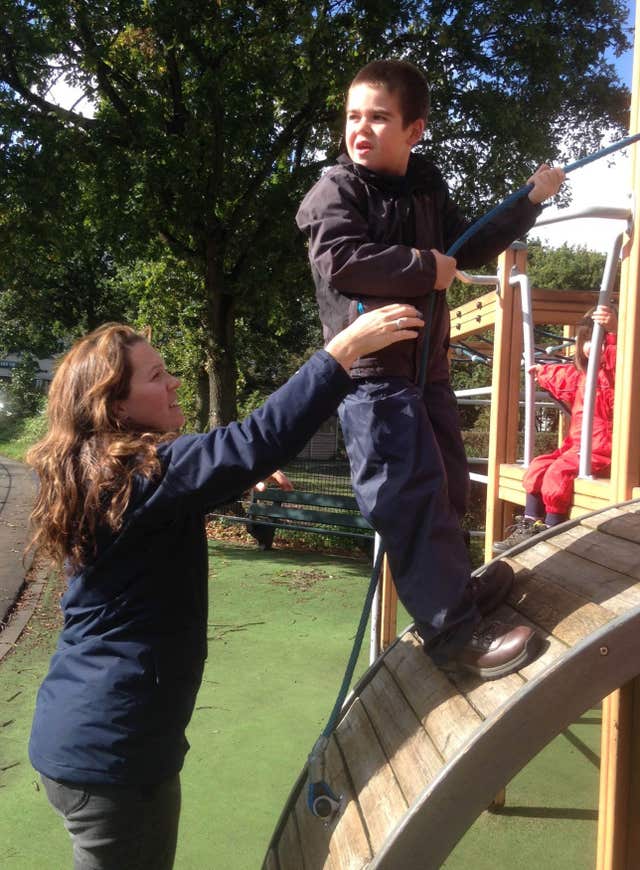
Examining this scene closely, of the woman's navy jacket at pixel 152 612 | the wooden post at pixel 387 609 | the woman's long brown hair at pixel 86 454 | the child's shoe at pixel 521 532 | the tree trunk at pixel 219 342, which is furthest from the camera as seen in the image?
the tree trunk at pixel 219 342

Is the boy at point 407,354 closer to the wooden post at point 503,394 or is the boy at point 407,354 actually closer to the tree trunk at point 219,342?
the wooden post at point 503,394

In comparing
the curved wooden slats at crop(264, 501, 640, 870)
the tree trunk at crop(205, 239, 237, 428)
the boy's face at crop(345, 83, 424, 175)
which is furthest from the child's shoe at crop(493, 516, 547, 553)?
the tree trunk at crop(205, 239, 237, 428)

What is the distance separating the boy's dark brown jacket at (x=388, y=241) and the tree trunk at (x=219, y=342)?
9.64 metres

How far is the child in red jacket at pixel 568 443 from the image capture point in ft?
9.85

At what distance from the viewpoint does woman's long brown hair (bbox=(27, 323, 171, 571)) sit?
1.75 m

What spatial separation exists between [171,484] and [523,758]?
0.88m

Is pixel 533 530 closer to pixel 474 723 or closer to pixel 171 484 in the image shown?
pixel 474 723

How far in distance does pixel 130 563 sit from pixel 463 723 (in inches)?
30.7

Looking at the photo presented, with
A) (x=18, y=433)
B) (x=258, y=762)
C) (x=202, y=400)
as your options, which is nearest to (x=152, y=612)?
(x=258, y=762)

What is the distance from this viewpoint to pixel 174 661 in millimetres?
1776

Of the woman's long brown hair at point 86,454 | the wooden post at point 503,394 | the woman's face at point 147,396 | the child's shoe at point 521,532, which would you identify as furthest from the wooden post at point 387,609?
the woman's long brown hair at point 86,454

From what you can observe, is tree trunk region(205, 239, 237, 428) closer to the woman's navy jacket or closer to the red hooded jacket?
the red hooded jacket

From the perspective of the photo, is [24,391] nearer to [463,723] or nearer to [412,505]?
[412,505]

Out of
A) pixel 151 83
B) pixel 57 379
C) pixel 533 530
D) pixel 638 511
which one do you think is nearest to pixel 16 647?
pixel 533 530
